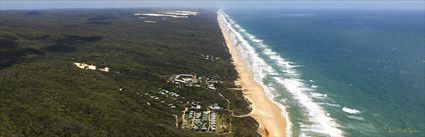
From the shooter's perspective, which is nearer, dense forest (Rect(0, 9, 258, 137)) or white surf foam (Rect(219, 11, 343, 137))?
dense forest (Rect(0, 9, 258, 137))

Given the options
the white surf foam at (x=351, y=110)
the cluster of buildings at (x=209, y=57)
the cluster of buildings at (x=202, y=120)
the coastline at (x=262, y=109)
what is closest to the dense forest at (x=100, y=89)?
the cluster of buildings at (x=209, y=57)

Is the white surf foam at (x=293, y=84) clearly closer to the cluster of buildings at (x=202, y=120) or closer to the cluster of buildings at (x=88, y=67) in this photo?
the cluster of buildings at (x=202, y=120)

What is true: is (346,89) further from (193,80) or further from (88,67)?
(88,67)

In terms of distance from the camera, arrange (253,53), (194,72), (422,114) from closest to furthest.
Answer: (422,114), (194,72), (253,53)

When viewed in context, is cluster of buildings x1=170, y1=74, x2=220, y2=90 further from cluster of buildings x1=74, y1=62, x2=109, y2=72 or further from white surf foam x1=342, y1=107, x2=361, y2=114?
white surf foam x1=342, y1=107, x2=361, y2=114

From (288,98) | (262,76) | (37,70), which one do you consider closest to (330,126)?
(288,98)

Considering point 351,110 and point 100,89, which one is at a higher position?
point 100,89

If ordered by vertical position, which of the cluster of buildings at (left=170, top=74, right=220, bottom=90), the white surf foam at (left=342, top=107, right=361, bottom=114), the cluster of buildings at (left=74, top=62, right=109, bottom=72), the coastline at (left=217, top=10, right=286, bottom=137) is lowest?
the coastline at (left=217, top=10, right=286, bottom=137)

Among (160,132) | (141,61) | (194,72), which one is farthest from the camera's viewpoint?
(141,61)

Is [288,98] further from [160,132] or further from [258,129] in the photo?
[160,132]

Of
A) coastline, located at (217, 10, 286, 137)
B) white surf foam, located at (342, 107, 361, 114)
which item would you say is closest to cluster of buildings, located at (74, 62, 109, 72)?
coastline, located at (217, 10, 286, 137)

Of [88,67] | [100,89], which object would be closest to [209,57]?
[88,67]
